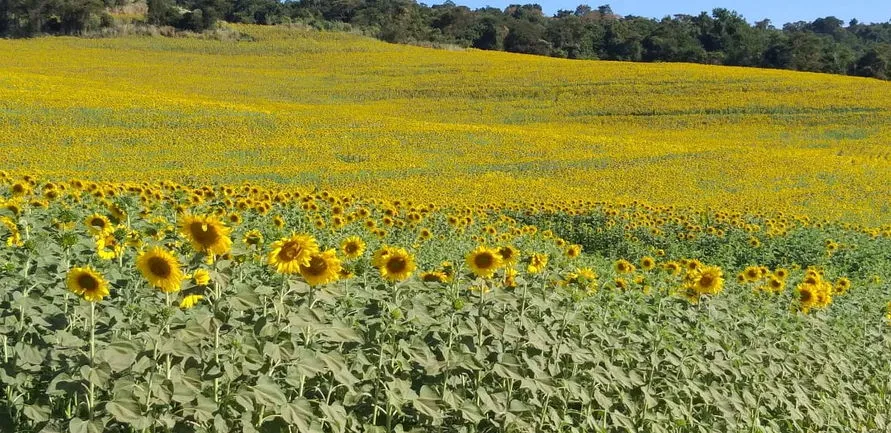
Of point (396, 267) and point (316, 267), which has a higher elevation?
point (316, 267)

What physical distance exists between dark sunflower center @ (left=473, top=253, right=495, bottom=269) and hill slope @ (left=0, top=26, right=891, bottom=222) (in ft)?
46.8

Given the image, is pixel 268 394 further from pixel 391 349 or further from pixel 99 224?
pixel 99 224

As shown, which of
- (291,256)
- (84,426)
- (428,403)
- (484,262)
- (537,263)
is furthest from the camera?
(537,263)

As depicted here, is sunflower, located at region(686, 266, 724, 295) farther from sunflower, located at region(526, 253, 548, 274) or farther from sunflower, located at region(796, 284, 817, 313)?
sunflower, located at region(526, 253, 548, 274)

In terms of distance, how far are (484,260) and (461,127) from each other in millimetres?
25238

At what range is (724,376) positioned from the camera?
16.7 ft

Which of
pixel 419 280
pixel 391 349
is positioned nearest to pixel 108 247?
pixel 419 280

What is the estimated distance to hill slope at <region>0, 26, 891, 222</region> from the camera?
2106cm

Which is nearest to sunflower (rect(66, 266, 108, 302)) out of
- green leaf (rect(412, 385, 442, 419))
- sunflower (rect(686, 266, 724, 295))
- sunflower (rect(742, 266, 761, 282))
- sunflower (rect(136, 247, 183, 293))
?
sunflower (rect(136, 247, 183, 293))

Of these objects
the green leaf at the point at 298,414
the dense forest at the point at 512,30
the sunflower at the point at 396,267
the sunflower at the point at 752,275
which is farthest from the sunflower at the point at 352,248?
the dense forest at the point at 512,30

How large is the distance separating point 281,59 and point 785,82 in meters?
27.3

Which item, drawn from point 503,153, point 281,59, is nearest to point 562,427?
point 503,153

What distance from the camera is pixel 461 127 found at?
29.1m

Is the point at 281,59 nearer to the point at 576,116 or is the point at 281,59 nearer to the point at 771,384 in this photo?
the point at 576,116
